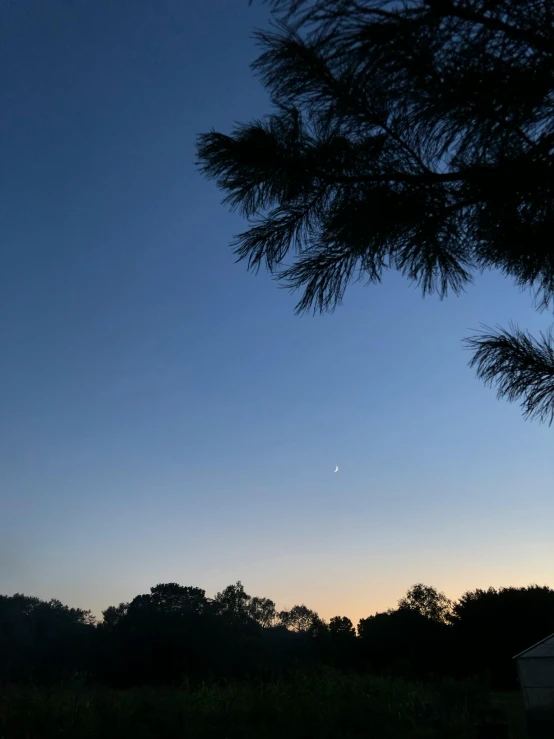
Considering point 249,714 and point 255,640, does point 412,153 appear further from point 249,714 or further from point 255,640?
point 255,640

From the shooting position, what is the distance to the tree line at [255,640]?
23.2m

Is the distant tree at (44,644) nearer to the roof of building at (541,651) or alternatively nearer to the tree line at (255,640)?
the tree line at (255,640)

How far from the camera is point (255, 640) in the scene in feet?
91.5

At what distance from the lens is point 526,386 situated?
3703mm

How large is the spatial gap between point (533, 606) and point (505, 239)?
33.2m

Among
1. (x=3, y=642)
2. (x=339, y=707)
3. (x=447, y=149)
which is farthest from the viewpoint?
(x=3, y=642)

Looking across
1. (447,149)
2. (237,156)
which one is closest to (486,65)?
(447,149)

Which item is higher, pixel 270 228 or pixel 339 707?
pixel 270 228

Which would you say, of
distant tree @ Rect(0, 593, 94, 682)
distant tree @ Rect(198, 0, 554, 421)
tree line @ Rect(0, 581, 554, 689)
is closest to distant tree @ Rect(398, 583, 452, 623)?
tree line @ Rect(0, 581, 554, 689)

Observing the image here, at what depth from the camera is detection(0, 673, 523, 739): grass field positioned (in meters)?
4.59

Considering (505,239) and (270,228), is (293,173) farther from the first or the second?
(505,239)

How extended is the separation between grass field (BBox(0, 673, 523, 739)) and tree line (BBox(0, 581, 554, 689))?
1553 cm

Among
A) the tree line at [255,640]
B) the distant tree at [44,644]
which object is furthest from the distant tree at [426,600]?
the distant tree at [44,644]

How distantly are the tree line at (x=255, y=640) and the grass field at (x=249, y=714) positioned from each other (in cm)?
1553
